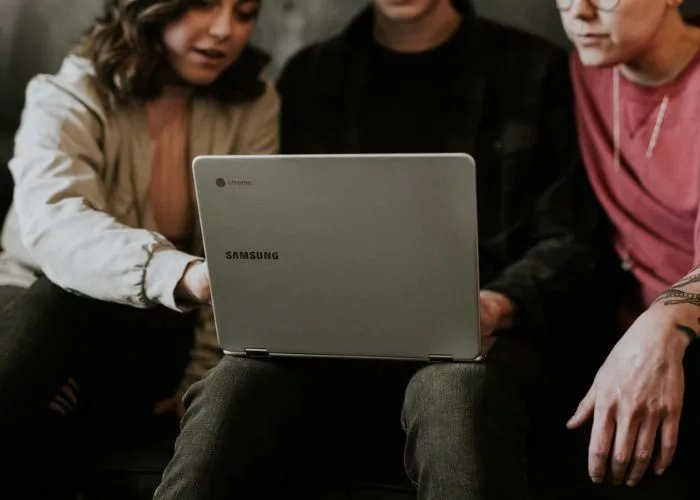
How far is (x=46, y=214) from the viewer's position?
1.21m

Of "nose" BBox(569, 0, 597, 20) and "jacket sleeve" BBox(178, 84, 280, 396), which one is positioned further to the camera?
"jacket sleeve" BBox(178, 84, 280, 396)

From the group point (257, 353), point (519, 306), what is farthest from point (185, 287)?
point (519, 306)

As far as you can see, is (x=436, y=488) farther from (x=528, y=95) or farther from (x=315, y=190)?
(x=528, y=95)

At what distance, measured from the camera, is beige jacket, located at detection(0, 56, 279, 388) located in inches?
44.5

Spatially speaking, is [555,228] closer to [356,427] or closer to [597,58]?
[597,58]

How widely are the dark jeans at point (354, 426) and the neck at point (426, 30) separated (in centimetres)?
57

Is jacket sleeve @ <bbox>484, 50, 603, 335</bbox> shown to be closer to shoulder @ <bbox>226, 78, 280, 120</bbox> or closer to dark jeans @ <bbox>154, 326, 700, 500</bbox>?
dark jeans @ <bbox>154, 326, 700, 500</bbox>

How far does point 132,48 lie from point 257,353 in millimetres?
616

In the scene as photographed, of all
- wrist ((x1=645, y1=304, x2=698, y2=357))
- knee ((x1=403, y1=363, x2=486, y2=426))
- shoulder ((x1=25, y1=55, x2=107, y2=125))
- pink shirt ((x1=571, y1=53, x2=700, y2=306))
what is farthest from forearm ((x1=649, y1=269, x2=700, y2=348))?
shoulder ((x1=25, y1=55, x2=107, y2=125))

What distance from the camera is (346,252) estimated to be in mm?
952

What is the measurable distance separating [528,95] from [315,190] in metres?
0.57

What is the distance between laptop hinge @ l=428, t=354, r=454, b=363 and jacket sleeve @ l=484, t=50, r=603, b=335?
0.18m

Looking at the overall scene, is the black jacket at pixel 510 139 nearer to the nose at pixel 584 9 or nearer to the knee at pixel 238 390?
the nose at pixel 584 9

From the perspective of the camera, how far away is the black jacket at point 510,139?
1.26 m
